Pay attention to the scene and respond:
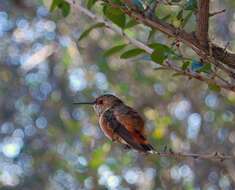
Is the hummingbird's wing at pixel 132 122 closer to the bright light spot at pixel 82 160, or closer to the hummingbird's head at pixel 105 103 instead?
the hummingbird's head at pixel 105 103

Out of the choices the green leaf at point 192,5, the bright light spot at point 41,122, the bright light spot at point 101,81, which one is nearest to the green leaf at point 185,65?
the green leaf at point 192,5

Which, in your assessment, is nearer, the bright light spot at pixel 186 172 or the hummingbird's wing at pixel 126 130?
the hummingbird's wing at pixel 126 130

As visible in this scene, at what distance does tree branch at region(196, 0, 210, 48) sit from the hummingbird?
827mm

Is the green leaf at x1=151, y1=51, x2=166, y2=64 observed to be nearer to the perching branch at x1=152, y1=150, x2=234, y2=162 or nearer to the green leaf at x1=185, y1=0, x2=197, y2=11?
the green leaf at x1=185, y1=0, x2=197, y2=11

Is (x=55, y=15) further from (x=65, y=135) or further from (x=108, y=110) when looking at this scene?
(x=108, y=110)

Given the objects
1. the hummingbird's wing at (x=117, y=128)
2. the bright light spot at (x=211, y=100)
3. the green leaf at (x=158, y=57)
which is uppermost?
the green leaf at (x=158, y=57)

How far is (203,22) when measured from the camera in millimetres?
1565

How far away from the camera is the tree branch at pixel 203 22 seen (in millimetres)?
1539

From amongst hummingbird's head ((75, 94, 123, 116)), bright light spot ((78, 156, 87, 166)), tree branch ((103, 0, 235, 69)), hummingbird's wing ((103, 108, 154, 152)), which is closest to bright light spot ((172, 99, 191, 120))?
bright light spot ((78, 156, 87, 166))

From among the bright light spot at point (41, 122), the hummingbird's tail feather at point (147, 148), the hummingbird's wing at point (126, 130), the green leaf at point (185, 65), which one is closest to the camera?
the green leaf at point (185, 65)

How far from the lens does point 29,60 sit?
8.39 metres

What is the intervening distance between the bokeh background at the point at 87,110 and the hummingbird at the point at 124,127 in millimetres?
2062

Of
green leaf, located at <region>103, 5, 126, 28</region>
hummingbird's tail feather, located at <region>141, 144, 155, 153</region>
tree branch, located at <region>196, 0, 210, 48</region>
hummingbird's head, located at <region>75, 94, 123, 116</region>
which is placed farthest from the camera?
hummingbird's head, located at <region>75, 94, 123, 116</region>

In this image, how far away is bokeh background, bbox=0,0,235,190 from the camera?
5875 millimetres
